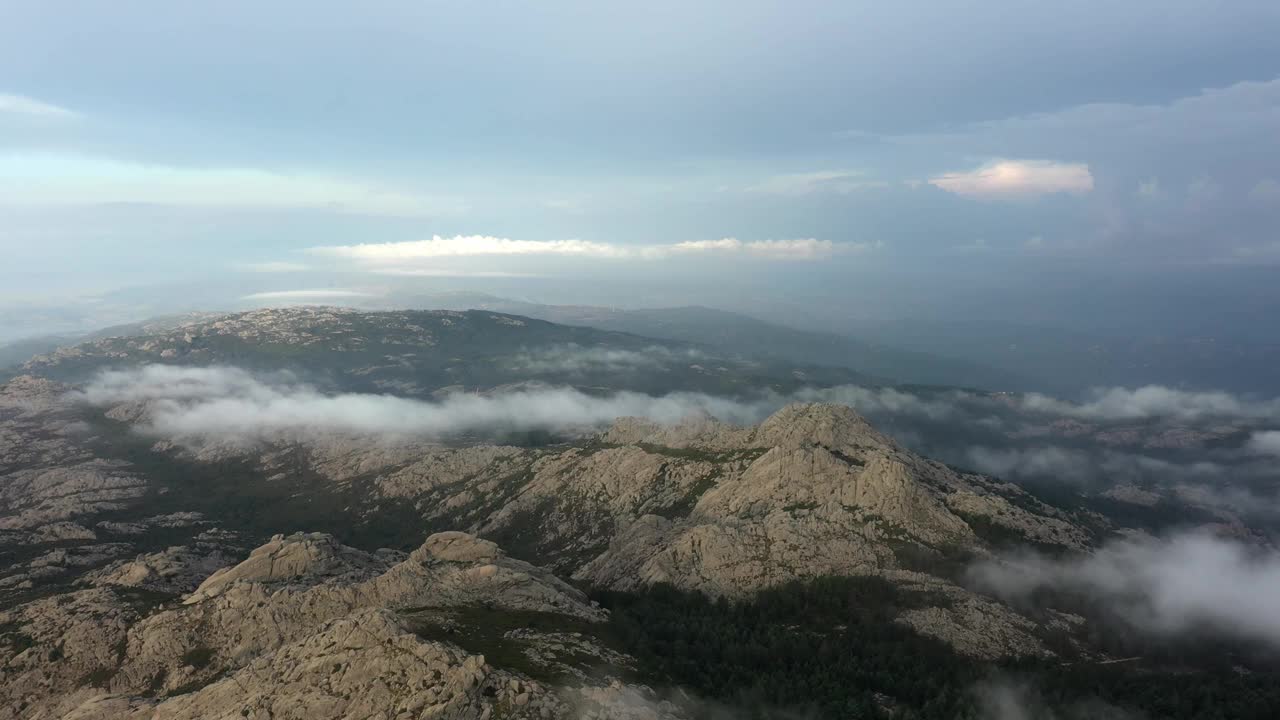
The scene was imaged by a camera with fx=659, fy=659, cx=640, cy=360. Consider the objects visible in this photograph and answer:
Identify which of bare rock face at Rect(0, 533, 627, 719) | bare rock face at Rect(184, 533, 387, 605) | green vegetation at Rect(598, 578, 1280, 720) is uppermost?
bare rock face at Rect(0, 533, 627, 719)

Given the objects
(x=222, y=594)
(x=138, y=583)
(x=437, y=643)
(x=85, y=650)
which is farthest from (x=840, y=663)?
(x=138, y=583)

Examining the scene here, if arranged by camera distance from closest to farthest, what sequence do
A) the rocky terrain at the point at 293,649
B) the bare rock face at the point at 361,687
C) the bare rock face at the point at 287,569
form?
the bare rock face at the point at 361,687 < the rocky terrain at the point at 293,649 < the bare rock face at the point at 287,569

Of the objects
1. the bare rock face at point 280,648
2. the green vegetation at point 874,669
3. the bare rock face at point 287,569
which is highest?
the bare rock face at point 280,648

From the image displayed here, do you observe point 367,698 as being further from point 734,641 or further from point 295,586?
point 734,641

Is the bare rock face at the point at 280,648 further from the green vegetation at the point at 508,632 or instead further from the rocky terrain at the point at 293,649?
the green vegetation at the point at 508,632

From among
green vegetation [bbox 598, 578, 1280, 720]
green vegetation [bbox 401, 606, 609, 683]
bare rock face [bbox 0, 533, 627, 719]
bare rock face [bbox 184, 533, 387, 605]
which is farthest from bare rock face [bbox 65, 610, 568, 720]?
bare rock face [bbox 184, 533, 387, 605]

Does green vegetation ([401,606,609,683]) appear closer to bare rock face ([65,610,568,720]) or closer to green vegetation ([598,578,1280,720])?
green vegetation ([598,578,1280,720])

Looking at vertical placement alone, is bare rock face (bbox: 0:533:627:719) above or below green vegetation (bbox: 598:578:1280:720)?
above

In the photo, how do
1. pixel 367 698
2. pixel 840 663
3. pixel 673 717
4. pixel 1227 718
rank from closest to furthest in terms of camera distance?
1. pixel 367 698
2. pixel 673 717
3. pixel 1227 718
4. pixel 840 663

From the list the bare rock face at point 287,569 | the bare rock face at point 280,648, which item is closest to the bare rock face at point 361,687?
the bare rock face at point 280,648

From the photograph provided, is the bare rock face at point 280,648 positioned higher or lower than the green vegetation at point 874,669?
higher

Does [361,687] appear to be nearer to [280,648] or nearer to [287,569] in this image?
[280,648]
